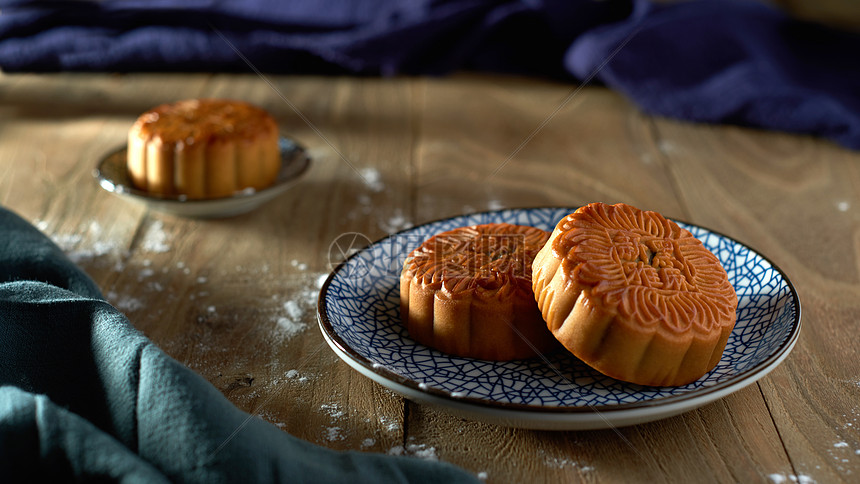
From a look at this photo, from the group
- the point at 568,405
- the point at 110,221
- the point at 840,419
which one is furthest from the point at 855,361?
the point at 110,221

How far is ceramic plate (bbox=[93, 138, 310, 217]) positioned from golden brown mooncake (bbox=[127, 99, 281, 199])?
22 millimetres

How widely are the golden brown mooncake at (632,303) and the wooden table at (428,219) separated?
64mm

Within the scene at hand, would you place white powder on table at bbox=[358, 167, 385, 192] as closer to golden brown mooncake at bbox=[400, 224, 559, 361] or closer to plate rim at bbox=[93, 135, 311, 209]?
plate rim at bbox=[93, 135, 311, 209]

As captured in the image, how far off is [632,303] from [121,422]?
445 mm

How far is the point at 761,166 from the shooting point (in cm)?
138

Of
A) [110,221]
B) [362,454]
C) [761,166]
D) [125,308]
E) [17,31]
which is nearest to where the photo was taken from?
[362,454]

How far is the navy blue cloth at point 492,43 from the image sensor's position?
61.9 inches

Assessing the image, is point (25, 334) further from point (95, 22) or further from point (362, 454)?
point (95, 22)

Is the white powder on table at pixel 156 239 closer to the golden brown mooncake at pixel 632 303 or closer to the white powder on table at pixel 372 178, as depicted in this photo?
the white powder on table at pixel 372 178

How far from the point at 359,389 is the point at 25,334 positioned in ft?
1.04

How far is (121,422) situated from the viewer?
638 millimetres

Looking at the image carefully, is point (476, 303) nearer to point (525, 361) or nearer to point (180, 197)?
point (525, 361)

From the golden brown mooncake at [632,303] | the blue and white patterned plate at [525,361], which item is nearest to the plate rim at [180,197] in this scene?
the blue and white patterned plate at [525,361]

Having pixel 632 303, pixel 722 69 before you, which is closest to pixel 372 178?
pixel 632 303
